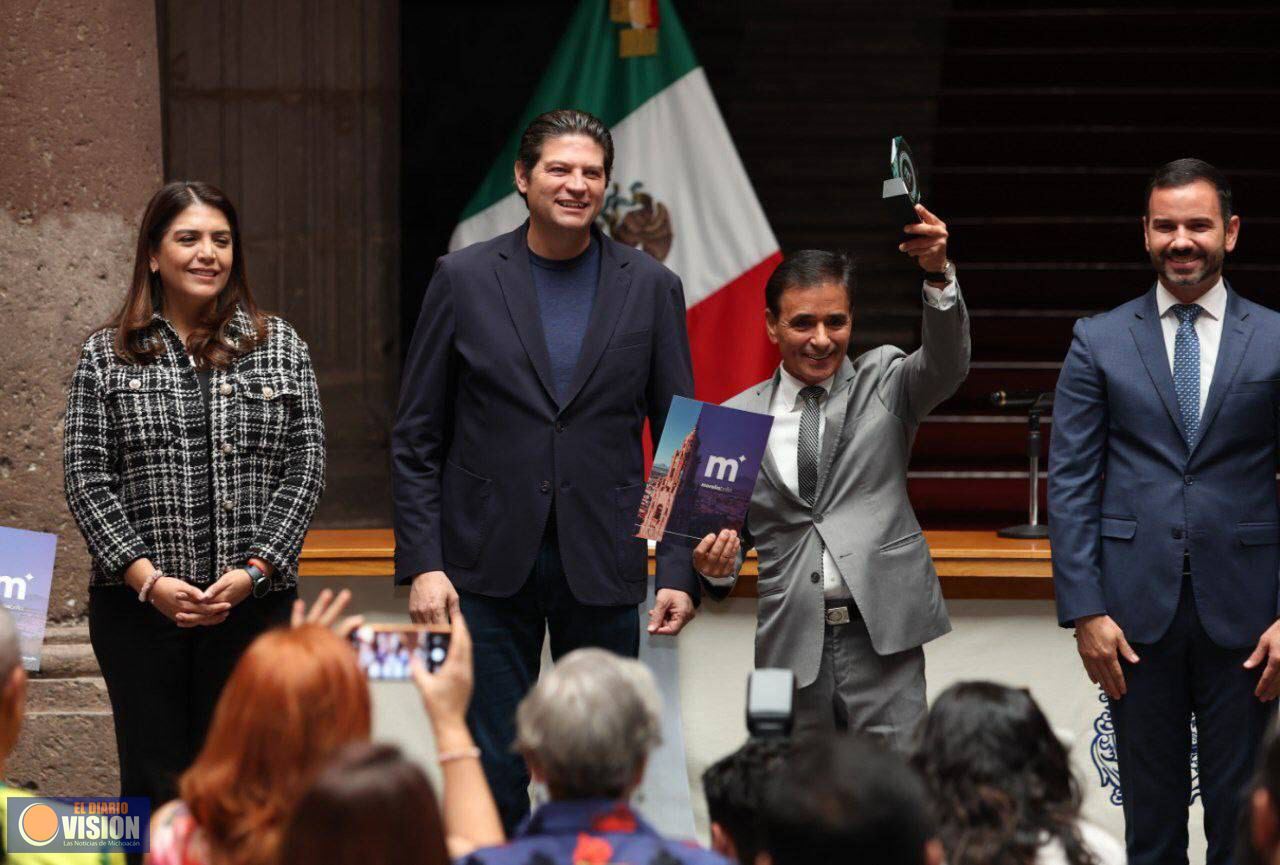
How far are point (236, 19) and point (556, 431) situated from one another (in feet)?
9.41

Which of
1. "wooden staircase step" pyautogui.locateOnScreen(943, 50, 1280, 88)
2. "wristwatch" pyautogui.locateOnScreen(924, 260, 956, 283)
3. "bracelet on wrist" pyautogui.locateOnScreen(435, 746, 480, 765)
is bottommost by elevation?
→ "bracelet on wrist" pyautogui.locateOnScreen(435, 746, 480, 765)

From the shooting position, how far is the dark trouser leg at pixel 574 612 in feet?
12.4

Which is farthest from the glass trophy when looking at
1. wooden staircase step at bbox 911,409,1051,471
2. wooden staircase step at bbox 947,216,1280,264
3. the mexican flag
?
wooden staircase step at bbox 947,216,1280,264

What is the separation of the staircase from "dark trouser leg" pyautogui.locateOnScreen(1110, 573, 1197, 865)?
2.90m

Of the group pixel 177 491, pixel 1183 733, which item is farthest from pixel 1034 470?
pixel 177 491

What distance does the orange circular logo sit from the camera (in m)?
3.34

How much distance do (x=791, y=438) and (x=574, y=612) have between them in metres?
0.59

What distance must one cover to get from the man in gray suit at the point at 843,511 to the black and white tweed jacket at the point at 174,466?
37.0 inches

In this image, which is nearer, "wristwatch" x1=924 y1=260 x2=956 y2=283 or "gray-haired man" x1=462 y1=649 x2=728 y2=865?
"gray-haired man" x1=462 y1=649 x2=728 y2=865

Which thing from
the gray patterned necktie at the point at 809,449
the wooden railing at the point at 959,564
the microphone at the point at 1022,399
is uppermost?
the gray patterned necktie at the point at 809,449

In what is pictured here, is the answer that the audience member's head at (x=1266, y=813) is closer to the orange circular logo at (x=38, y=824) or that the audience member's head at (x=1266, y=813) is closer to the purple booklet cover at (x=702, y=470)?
the purple booklet cover at (x=702, y=470)

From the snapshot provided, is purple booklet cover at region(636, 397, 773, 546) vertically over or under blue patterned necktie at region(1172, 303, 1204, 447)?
under

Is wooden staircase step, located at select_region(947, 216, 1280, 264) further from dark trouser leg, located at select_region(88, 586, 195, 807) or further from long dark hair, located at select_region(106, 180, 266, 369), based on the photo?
dark trouser leg, located at select_region(88, 586, 195, 807)

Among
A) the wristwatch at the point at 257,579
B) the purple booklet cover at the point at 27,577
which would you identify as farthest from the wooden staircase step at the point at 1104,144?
the purple booklet cover at the point at 27,577
